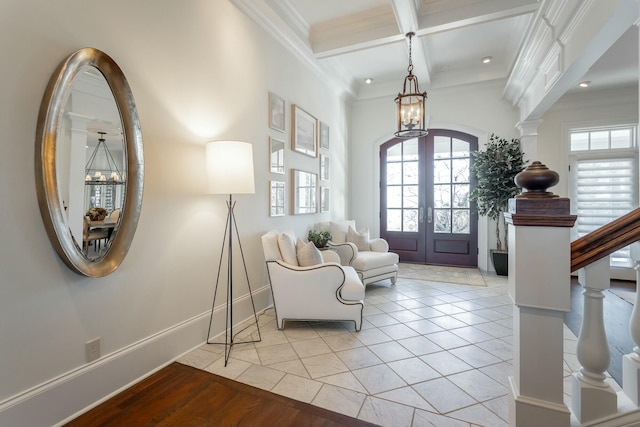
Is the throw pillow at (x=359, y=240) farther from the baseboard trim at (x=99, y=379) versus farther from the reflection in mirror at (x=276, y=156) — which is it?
the baseboard trim at (x=99, y=379)

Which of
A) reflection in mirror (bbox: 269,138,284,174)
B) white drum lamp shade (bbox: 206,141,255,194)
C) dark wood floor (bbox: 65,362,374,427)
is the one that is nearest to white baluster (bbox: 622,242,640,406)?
dark wood floor (bbox: 65,362,374,427)

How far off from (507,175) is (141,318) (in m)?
5.02

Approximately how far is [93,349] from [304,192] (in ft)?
9.65

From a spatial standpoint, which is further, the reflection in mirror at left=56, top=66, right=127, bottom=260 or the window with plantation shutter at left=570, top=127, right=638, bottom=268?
the window with plantation shutter at left=570, top=127, right=638, bottom=268

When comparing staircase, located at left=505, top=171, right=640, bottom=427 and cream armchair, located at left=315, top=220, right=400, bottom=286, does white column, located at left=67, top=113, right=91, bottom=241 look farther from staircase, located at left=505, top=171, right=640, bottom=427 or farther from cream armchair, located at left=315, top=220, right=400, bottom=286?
cream armchair, located at left=315, top=220, right=400, bottom=286

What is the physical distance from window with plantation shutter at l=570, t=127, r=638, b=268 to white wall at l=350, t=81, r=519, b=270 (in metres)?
1.10

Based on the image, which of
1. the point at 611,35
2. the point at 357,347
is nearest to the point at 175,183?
the point at 357,347

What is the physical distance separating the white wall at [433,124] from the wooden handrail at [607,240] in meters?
4.79

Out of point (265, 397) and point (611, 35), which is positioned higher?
point (611, 35)

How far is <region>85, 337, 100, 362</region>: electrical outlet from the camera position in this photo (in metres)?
1.78

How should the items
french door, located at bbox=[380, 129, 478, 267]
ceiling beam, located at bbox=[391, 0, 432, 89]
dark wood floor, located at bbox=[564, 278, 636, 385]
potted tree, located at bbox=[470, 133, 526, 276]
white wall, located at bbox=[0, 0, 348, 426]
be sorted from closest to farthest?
white wall, located at bbox=[0, 0, 348, 426]
dark wood floor, located at bbox=[564, 278, 636, 385]
ceiling beam, located at bbox=[391, 0, 432, 89]
potted tree, located at bbox=[470, 133, 526, 276]
french door, located at bbox=[380, 129, 478, 267]

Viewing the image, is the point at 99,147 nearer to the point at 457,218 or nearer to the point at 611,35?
the point at 611,35

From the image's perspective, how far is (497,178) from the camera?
4758mm

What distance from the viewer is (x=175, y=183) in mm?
2363
